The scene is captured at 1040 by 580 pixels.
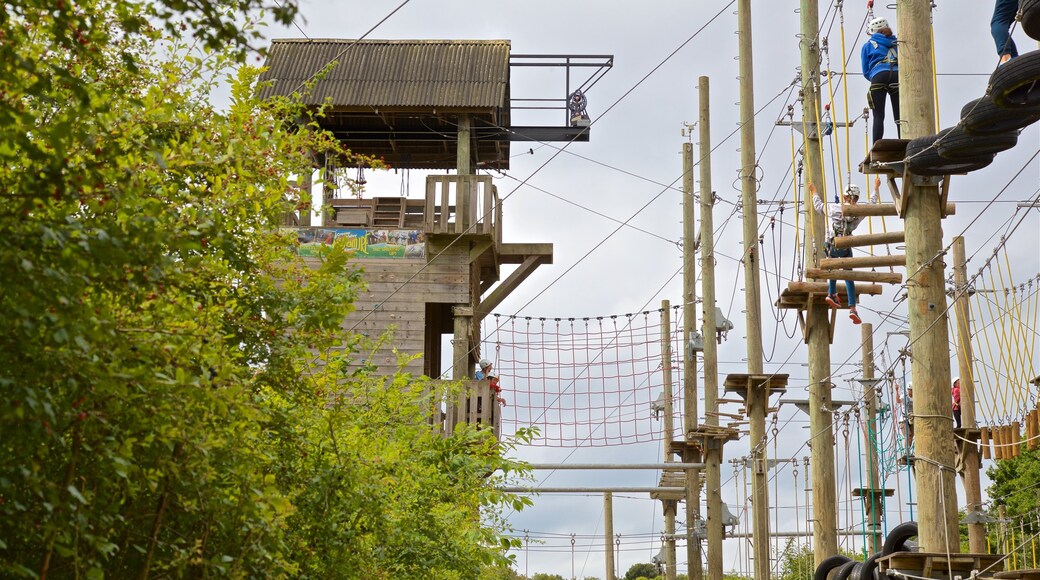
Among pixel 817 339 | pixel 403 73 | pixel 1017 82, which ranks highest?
pixel 403 73

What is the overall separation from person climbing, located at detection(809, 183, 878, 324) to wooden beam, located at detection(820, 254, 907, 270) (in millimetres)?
204

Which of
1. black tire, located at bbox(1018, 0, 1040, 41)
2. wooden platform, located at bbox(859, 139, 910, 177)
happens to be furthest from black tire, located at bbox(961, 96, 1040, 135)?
wooden platform, located at bbox(859, 139, 910, 177)

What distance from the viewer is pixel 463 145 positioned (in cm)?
2425

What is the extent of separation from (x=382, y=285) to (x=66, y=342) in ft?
62.9

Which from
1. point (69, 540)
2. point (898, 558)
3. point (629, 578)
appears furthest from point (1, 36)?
point (629, 578)

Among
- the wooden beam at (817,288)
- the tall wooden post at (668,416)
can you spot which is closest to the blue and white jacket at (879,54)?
the wooden beam at (817,288)

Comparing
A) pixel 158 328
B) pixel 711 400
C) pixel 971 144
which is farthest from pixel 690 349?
pixel 158 328

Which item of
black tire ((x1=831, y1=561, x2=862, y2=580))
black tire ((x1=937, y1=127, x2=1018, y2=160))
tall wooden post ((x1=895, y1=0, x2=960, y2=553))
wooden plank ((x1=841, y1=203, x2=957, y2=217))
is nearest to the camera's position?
black tire ((x1=937, y1=127, x2=1018, y2=160))

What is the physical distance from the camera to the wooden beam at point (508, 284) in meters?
24.9

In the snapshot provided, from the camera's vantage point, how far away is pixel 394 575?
12.4m

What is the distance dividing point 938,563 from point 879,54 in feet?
18.5

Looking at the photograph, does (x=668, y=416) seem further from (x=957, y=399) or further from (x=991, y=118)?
(x=991, y=118)

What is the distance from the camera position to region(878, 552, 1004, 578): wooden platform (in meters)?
11.0

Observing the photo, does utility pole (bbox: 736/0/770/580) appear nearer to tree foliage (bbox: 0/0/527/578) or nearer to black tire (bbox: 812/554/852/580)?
black tire (bbox: 812/554/852/580)
